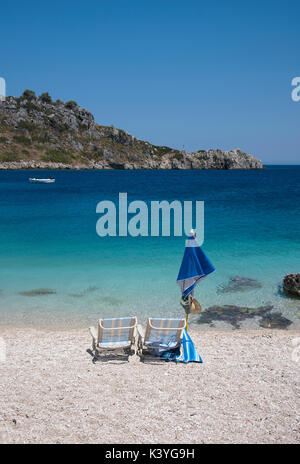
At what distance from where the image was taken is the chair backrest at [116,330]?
848cm

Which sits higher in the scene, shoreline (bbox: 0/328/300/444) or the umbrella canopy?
the umbrella canopy

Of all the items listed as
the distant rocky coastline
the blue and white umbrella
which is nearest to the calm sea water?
the blue and white umbrella

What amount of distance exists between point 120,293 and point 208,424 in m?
8.75

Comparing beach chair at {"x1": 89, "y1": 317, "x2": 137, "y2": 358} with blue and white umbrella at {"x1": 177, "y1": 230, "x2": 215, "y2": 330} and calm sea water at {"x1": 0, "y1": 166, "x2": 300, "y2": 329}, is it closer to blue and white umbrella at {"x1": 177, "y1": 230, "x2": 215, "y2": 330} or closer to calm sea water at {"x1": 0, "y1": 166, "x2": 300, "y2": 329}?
blue and white umbrella at {"x1": 177, "y1": 230, "x2": 215, "y2": 330}

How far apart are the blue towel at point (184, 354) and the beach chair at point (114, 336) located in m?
0.90

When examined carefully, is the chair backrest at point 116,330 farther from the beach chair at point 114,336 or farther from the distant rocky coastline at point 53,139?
the distant rocky coastline at point 53,139

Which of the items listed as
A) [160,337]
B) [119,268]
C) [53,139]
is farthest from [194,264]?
[53,139]

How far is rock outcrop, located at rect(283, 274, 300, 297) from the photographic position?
13839mm

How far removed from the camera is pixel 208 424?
19.5ft

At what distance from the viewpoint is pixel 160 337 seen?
865 cm

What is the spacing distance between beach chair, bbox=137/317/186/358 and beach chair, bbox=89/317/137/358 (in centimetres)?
31

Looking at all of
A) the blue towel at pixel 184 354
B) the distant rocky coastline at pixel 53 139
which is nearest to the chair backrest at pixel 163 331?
the blue towel at pixel 184 354
